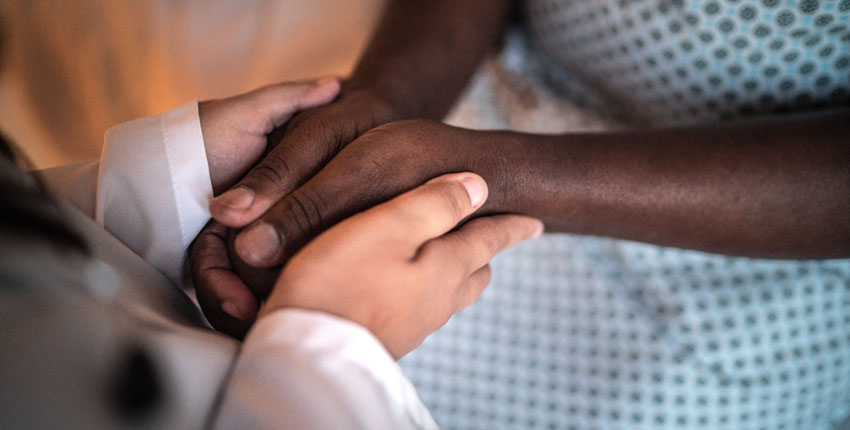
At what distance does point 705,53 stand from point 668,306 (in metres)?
0.41

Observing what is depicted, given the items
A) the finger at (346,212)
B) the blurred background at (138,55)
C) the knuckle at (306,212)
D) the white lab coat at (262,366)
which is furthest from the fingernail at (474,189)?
the blurred background at (138,55)

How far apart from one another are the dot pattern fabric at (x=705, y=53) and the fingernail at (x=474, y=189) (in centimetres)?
42

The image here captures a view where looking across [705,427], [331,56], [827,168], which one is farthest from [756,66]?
[331,56]

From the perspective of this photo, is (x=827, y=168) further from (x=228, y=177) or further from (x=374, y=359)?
(x=228, y=177)

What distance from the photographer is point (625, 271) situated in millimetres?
884

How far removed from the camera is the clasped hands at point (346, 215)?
49 cm

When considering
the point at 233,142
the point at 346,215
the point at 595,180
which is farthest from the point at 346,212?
the point at 595,180

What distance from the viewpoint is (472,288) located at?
2.16ft

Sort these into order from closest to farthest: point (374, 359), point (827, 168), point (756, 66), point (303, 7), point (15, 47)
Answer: point (374, 359) < point (827, 168) < point (756, 66) < point (15, 47) < point (303, 7)

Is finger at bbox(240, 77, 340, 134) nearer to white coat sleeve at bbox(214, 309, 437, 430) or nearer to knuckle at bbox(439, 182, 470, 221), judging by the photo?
knuckle at bbox(439, 182, 470, 221)

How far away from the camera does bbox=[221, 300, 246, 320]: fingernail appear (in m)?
0.63

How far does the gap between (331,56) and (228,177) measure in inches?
24.5

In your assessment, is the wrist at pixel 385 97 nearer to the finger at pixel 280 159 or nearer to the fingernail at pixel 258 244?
the finger at pixel 280 159

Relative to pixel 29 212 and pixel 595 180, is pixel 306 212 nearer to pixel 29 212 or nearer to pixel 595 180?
pixel 29 212
